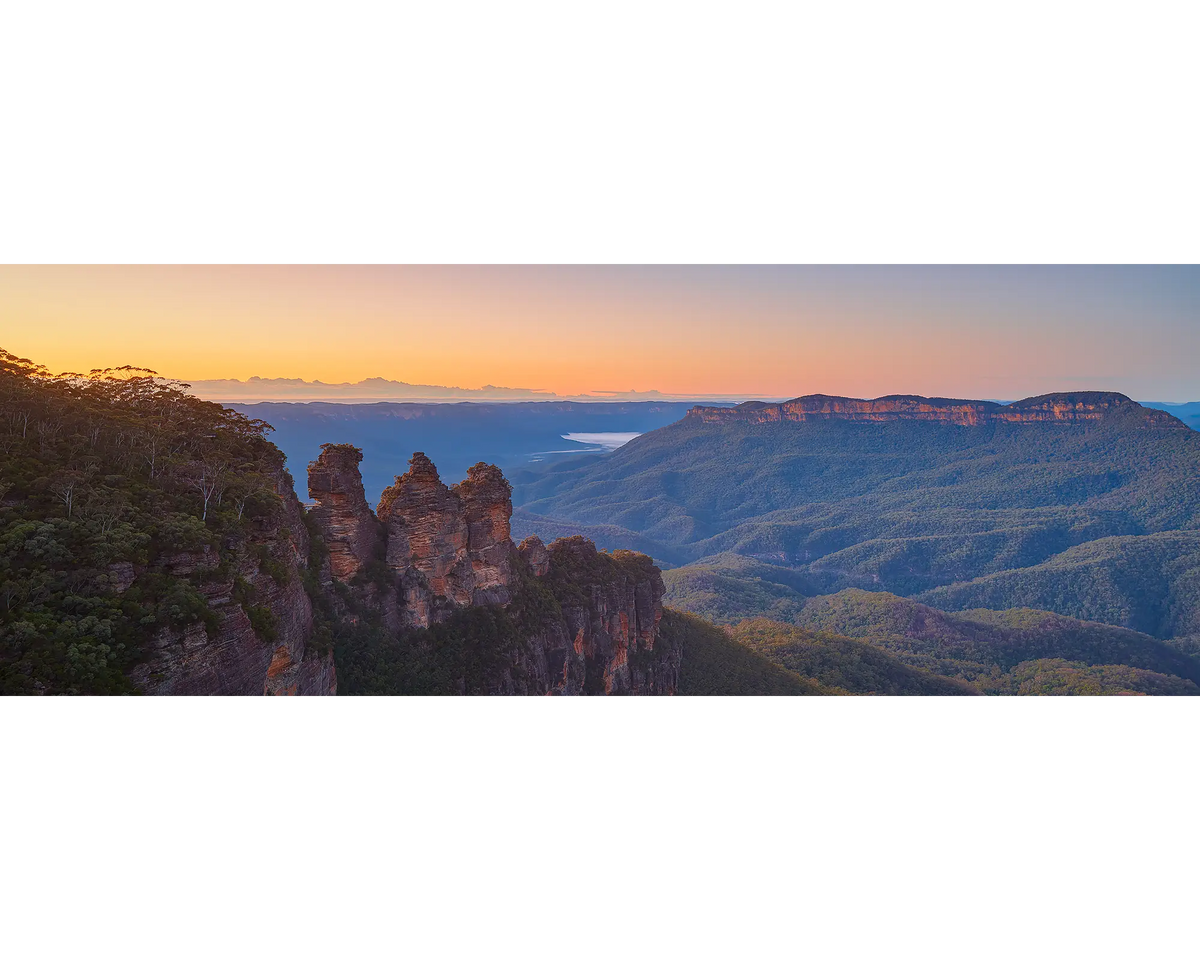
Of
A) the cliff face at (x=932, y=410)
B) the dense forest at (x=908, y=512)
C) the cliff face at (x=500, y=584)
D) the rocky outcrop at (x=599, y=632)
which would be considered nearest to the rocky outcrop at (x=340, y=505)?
the cliff face at (x=500, y=584)

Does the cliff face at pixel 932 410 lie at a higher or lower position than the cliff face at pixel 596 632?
higher

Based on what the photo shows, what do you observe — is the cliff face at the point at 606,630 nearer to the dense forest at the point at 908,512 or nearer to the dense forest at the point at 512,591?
the dense forest at the point at 512,591

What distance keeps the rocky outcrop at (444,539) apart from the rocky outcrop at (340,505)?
168 centimetres

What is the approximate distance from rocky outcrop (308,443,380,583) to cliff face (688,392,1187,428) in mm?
154273

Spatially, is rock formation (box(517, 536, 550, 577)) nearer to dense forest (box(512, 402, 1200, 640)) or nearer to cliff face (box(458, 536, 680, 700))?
cliff face (box(458, 536, 680, 700))

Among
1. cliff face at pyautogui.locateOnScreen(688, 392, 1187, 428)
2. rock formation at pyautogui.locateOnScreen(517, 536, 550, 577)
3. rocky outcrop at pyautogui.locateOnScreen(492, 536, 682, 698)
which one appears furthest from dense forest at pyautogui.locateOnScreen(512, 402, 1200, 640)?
rock formation at pyautogui.locateOnScreen(517, 536, 550, 577)

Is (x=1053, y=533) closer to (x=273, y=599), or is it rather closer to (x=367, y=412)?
(x=273, y=599)

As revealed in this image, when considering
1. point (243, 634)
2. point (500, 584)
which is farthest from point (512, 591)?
point (243, 634)

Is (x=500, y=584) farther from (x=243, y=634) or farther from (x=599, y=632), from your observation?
(x=243, y=634)

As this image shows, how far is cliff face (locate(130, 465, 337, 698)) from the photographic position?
9.45 metres

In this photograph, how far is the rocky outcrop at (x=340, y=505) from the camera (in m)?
21.0

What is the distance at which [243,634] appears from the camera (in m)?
11.0
